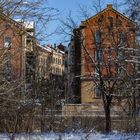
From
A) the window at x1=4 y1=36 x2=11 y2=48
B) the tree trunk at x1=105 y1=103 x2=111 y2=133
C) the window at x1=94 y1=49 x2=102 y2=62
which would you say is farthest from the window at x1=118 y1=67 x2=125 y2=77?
the window at x1=4 y1=36 x2=11 y2=48

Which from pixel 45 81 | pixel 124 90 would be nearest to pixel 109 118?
pixel 124 90

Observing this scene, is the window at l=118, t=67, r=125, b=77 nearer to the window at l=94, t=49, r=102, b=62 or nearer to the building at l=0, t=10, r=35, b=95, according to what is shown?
the window at l=94, t=49, r=102, b=62

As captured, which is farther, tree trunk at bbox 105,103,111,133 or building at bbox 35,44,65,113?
tree trunk at bbox 105,103,111,133

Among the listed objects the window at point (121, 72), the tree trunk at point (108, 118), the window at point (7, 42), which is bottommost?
the tree trunk at point (108, 118)

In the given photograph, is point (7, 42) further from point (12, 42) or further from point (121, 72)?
point (121, 72)

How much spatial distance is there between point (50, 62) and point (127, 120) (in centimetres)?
911

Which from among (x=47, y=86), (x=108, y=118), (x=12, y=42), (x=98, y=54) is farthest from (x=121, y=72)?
(x=12, y=42)

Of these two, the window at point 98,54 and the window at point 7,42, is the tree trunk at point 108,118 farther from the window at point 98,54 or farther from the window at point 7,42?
the window at point 7,42

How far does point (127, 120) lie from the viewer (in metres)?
28.8

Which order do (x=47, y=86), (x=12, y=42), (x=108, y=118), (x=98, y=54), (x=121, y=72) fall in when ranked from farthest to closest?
1. (x=98, y=54)
2. (x=121, y=72)
3. (x=47, y=86)
4. (x=108, y=118)
5. (x=12, y=42)

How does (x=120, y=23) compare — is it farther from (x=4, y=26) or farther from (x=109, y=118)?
(x=4, y=26)

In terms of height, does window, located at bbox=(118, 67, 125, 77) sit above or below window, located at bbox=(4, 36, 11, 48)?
above

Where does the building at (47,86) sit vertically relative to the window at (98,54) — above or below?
below

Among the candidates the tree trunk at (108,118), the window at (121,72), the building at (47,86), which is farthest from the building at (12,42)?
the window at (121,72)
